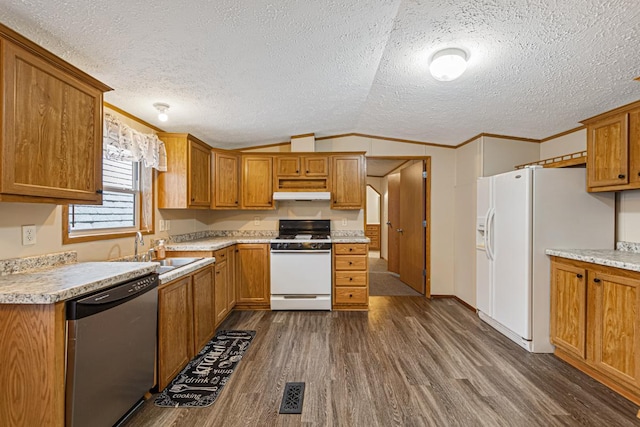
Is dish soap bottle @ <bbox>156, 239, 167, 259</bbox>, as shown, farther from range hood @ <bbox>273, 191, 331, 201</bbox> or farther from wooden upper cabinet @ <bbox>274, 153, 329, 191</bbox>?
wooden upper cabinet @ <bbox>274, 153, 329, 191</bbox>

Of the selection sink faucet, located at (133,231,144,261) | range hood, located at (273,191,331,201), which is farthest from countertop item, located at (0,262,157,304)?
range hood, located at (273,191,331,201)

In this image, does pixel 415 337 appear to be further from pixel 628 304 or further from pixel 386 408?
pixel 628 304

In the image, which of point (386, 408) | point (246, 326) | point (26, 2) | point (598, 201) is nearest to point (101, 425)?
point (386, 408)

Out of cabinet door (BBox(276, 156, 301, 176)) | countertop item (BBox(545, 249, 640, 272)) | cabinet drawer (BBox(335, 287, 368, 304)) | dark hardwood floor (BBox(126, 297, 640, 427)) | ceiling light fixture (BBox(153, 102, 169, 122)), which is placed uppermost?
ceiling light fixture (BBox(153, 102, 169, 122))

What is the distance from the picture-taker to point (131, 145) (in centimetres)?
262

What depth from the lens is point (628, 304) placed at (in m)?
2.01

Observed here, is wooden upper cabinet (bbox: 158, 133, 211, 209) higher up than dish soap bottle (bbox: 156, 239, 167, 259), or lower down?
higher up

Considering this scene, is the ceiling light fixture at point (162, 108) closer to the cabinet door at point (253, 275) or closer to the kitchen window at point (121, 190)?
the kitchen window at point (121, 190)

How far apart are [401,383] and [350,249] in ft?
5.96

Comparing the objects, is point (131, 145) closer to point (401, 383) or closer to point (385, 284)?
point (401, 383)

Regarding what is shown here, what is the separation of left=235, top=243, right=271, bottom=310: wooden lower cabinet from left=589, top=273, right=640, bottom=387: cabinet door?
3.15 metres

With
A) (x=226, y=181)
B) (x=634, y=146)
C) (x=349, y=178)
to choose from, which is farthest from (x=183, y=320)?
(x=634, y=146)

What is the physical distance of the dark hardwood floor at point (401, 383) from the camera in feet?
6.07

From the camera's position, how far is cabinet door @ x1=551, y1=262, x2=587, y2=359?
2346 mm
